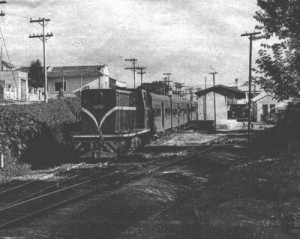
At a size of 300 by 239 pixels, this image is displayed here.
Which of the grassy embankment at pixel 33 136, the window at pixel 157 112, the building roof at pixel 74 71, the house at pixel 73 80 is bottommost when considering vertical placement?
the grassy embankment at pixel 33 136

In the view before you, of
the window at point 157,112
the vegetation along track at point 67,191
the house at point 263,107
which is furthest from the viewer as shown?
the house at point 263,107

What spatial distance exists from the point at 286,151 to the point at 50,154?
11.1 meters

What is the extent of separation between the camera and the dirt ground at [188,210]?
298 inches

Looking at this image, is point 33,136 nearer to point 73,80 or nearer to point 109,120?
point 109,120

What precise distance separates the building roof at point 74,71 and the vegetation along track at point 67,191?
56.9 metres

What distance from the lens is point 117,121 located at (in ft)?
63.1

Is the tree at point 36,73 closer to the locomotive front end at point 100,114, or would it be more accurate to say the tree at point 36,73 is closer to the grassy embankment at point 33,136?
the grassy embankment at point 33,136

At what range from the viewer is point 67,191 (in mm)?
12578

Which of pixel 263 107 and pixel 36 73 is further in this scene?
pixel 36 73

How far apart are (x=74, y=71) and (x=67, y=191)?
213ft

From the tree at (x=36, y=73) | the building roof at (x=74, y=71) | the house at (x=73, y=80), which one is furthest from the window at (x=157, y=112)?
the tree at (x=36, y=73)

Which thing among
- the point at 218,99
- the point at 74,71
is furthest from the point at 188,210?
the point at 74,71

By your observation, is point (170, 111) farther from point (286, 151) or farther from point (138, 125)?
point (286, 151)

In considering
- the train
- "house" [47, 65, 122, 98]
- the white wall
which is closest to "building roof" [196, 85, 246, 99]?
the white wall
